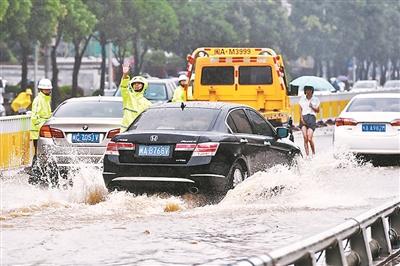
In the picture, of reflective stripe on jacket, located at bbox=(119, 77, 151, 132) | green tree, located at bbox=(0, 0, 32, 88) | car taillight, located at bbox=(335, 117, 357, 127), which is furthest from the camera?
green tree, located at bbox=(0, 0, 32, 88)

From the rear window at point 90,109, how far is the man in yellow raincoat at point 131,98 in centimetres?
52

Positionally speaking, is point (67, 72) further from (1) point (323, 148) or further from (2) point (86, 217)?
(2) point (86, 217)

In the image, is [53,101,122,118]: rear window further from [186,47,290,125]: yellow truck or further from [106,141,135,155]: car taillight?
[186,47,290,125]: yellow truck

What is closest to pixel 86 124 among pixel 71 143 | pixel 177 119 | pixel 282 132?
pixel 71 143

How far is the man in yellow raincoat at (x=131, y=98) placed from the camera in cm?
1841

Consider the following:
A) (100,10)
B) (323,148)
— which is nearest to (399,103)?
(323,148)

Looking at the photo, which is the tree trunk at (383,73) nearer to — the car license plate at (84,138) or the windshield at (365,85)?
the windshield at (365,85)

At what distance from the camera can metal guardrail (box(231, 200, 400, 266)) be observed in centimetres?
730

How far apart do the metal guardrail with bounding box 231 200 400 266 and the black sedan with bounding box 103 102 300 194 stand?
3130 millimetres

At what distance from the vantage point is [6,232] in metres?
12.3

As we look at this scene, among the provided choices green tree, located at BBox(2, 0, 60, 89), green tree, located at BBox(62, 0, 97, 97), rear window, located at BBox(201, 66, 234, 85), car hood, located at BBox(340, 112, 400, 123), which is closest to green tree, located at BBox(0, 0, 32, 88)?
green tree, located at BBox(2, 0, 60, 89)

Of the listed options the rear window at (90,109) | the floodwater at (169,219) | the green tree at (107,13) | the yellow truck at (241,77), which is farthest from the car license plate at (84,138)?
the green tree at (107,13)

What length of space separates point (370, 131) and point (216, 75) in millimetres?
4868

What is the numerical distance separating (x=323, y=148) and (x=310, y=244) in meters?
20.3
